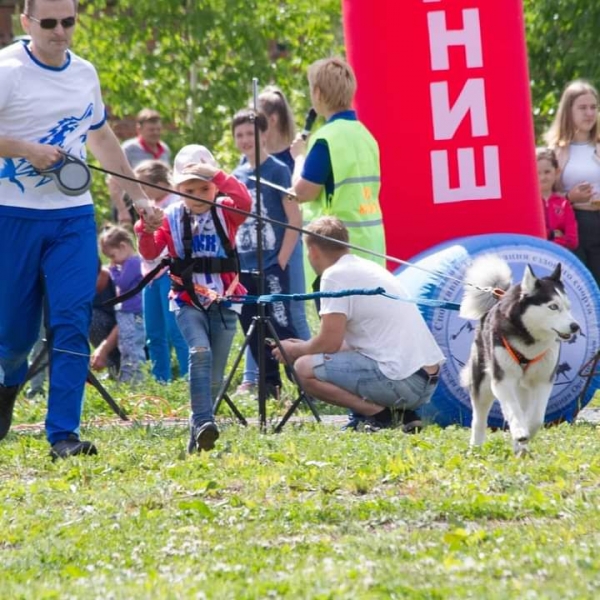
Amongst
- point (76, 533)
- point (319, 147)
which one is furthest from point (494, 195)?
point (76, 533)

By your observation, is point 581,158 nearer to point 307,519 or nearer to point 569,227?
point 569,227

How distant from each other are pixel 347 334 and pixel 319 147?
1.19 meters

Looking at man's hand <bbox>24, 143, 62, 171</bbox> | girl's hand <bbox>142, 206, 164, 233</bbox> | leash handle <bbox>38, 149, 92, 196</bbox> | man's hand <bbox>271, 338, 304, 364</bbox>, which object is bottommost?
man's hand <bbox>271, 338, 304, 364</bbox>

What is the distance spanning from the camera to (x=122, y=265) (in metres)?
13.4

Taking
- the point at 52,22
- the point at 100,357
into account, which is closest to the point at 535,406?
the point at 52,22

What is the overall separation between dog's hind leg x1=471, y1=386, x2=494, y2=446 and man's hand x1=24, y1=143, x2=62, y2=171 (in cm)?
239

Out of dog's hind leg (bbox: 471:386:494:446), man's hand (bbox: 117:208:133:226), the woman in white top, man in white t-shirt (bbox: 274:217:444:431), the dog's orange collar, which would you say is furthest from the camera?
man's hand (bbox: 117:208:133:226)

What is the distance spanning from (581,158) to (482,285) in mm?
3709

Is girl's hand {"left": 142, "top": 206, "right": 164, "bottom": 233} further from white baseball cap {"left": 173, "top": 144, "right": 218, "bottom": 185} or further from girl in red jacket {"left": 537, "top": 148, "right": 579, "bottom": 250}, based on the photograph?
girl in red jacket {"left": 537, "top": 148, "right": 579, "bottom": 250}

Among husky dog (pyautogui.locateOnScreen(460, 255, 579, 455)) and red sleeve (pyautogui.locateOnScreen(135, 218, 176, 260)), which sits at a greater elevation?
red sleeve (pyautogui.locateOnScreen(135, 218, 176, 260))

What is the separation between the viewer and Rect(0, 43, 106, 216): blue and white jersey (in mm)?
7684

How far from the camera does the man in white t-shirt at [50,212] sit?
7.70 m

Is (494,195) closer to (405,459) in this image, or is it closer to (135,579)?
(405,459)

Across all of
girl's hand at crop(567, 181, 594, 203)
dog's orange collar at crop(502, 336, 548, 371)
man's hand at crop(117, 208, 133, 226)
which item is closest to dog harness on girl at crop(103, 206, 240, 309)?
dog's orange collar at crop(502, 336, 548, 371)
